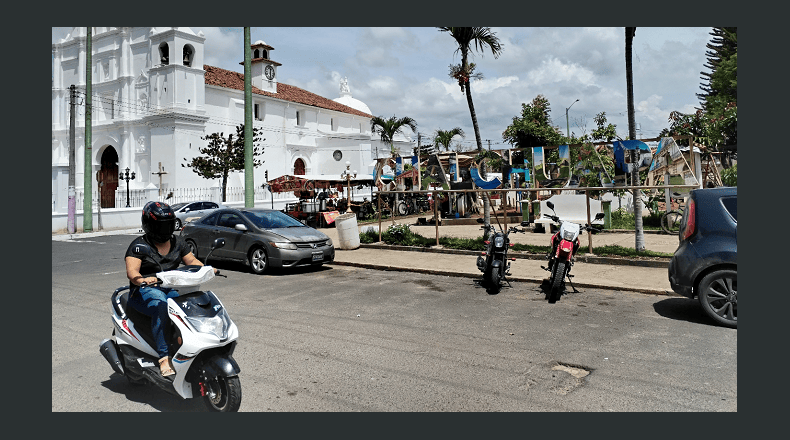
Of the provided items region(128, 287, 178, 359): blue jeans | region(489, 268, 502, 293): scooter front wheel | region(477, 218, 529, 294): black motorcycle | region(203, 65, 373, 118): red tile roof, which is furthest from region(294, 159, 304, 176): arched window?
region(128, 287, 178, 359): blue jeans

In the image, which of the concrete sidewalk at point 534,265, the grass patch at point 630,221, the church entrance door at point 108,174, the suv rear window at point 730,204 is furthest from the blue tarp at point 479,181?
the church entrance door at point 108,174

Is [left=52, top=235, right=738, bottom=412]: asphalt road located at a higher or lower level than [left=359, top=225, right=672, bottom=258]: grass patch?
lower

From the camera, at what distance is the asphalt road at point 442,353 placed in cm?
440

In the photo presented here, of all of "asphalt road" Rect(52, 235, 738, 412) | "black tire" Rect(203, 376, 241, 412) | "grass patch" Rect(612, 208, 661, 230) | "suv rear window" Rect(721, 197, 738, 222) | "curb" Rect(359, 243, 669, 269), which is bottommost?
"asphalt road" Rect(52, 235, 738, 412)

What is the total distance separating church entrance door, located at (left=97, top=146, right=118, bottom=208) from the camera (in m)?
43.7

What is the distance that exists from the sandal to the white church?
3436 cm

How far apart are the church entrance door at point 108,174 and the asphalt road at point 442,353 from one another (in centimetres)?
3806

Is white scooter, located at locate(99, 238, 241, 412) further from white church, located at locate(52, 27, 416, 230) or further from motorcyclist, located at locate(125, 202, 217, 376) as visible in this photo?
white church, located at locate(52, 27, 416, 230)

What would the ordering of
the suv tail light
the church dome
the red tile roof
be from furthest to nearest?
the church dome, the red tile roof, the suv tail light

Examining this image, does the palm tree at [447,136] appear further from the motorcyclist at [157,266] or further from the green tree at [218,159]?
the motorcyclist at [157,266]

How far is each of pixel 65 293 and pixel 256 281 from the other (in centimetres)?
311

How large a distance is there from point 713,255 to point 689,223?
52 cm

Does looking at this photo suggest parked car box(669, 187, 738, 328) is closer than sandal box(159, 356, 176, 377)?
No

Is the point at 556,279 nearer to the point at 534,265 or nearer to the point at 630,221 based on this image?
the point at 534,265
